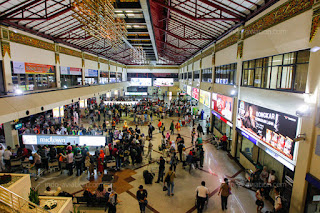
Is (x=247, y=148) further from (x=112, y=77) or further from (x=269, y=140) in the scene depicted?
(x=112, y=77)

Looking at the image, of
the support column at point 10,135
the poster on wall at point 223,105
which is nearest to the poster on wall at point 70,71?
the support column at point 10,135

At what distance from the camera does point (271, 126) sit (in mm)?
7285

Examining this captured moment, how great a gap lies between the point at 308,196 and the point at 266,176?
2.05 meters

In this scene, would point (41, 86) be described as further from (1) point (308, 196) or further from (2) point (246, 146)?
(1) point (308, 196)

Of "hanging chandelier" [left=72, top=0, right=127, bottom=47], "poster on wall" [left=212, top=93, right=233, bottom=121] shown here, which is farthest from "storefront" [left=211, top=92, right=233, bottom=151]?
"hanging chandelier" [left=72, top=0, right=127, bottom=47]

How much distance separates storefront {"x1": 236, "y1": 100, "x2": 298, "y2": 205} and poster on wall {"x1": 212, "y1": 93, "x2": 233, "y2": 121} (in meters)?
1.14

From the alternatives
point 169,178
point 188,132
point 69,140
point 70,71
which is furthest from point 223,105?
point 70,71

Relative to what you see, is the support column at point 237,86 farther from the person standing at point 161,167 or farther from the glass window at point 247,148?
the person standing at point 161,167

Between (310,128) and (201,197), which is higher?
(310,128)

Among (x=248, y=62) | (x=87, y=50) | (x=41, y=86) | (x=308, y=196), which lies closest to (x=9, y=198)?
(x=308, y=196)

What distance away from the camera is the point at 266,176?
24.6 ft

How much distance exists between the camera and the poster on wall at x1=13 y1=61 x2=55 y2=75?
37.5 ft

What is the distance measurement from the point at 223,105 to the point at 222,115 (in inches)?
27.9

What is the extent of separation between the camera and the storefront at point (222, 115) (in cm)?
1157
